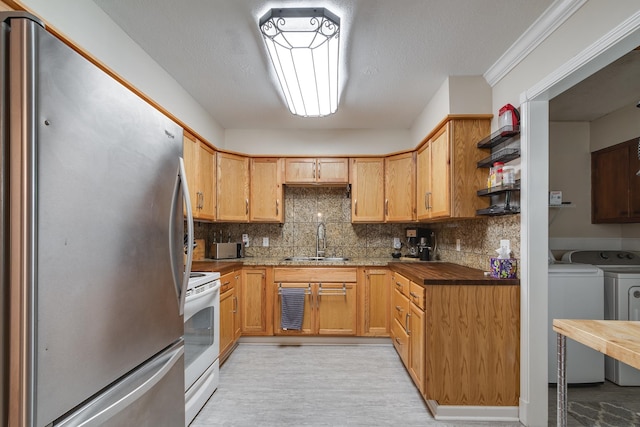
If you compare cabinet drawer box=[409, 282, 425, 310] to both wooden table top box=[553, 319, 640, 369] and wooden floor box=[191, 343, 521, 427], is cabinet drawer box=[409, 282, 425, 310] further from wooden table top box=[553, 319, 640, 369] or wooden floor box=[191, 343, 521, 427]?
wooden table top box=[553, 319, 640, 369]

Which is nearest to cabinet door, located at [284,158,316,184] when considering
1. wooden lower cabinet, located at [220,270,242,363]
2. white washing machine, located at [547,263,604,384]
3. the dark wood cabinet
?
wooden lower cabinet, located at [220,270,242,363]

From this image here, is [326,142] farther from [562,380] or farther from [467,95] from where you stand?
[562,380]

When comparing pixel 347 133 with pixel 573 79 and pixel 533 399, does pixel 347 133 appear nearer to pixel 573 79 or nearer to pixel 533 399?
pixel 573 79

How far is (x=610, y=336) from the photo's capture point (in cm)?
105

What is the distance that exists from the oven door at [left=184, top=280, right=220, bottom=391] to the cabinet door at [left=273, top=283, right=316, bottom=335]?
96 cm

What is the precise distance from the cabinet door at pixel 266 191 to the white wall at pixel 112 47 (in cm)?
101

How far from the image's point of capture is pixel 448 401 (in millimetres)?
2043

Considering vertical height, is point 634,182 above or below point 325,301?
above

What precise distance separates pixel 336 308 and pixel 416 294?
1.22 m

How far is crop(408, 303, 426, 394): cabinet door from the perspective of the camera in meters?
2.12

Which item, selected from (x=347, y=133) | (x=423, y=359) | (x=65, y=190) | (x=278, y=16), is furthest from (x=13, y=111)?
(x=347, y=133)

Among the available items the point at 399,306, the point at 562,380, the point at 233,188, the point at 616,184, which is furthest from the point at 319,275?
the point at 616,184

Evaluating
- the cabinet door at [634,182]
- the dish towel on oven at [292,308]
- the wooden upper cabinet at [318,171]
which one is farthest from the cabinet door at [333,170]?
the cabinet door at [634,182]

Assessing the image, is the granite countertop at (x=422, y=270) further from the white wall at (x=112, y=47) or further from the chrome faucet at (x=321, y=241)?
the white wall at (x=112, y=47)
